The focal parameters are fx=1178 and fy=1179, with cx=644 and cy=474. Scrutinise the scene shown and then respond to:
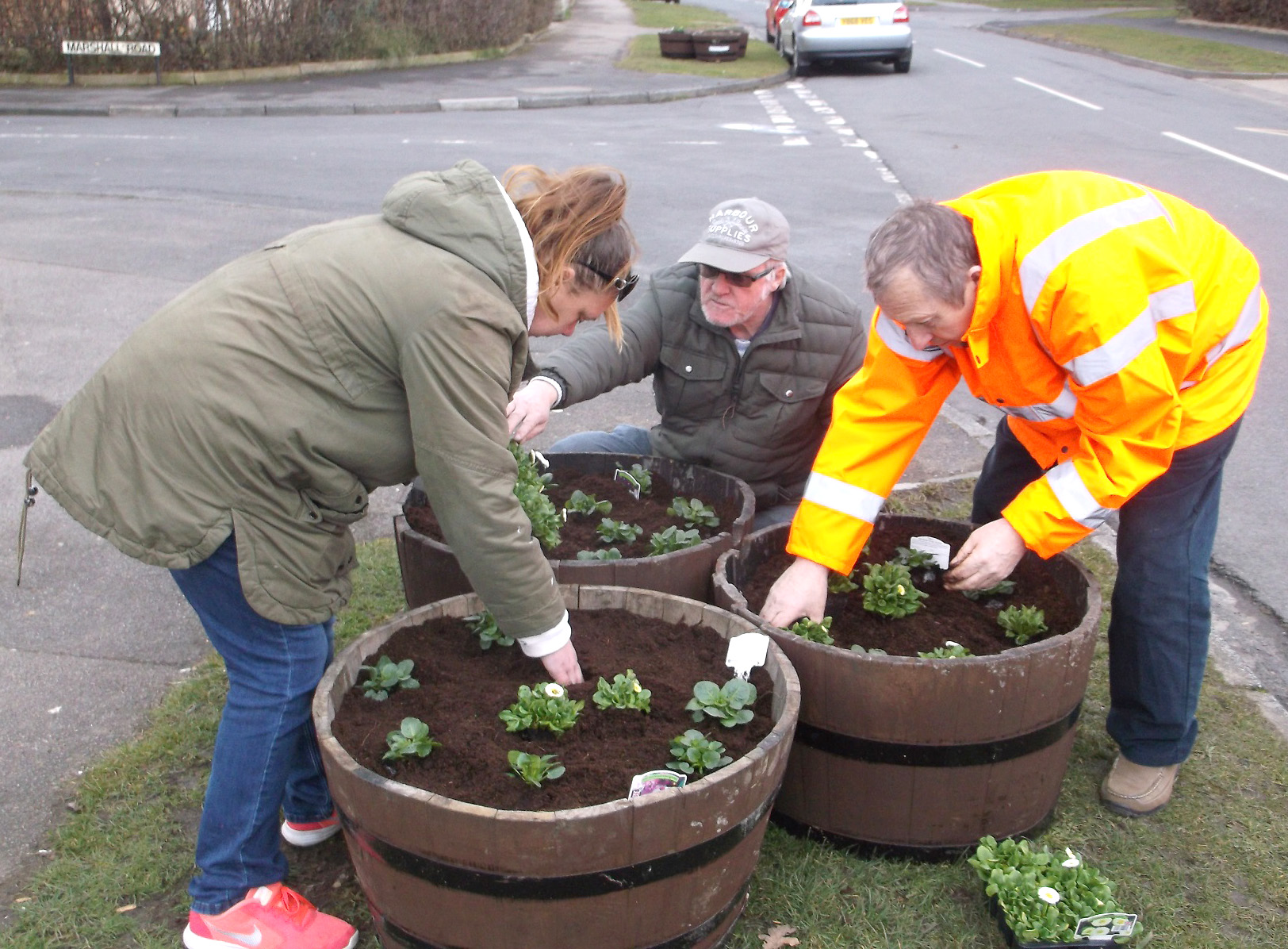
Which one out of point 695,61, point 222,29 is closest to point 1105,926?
point 222,29

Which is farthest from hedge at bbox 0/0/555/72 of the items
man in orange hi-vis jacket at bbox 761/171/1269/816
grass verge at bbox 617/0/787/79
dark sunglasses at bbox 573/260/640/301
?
man in orange hi-vis jacket at bbox 761/171/1269/816

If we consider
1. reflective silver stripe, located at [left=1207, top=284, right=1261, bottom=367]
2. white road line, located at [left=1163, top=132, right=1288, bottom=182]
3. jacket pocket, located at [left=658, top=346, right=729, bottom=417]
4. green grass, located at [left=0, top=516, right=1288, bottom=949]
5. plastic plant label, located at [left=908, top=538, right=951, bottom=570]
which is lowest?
green grass, located at [left=0, top=516, right=1288, bottom=949]

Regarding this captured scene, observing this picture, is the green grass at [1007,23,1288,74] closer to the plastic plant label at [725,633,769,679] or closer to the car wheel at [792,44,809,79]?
the car wheel at [792,44,809,79]

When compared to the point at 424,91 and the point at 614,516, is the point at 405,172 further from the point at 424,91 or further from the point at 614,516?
the point at 614,516

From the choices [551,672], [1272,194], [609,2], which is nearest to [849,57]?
[1272,194]

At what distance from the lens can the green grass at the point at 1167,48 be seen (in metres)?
20.9

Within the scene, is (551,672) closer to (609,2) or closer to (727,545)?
(727,545)

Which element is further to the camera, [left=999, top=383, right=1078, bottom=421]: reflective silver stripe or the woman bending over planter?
[left=999, top=383, right=1078, bottom=421]: reflective silver stripe

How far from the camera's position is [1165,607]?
287cm

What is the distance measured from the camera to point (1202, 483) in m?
2.77

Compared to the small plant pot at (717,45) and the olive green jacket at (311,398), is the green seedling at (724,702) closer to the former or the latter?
the olive green jacket at (311,398)

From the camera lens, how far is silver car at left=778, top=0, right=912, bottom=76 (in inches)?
814

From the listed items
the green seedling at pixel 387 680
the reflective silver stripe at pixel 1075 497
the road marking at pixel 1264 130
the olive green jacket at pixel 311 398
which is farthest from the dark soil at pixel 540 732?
the road marking at pixel 1264 130

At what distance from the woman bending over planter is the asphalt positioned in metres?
15.6
